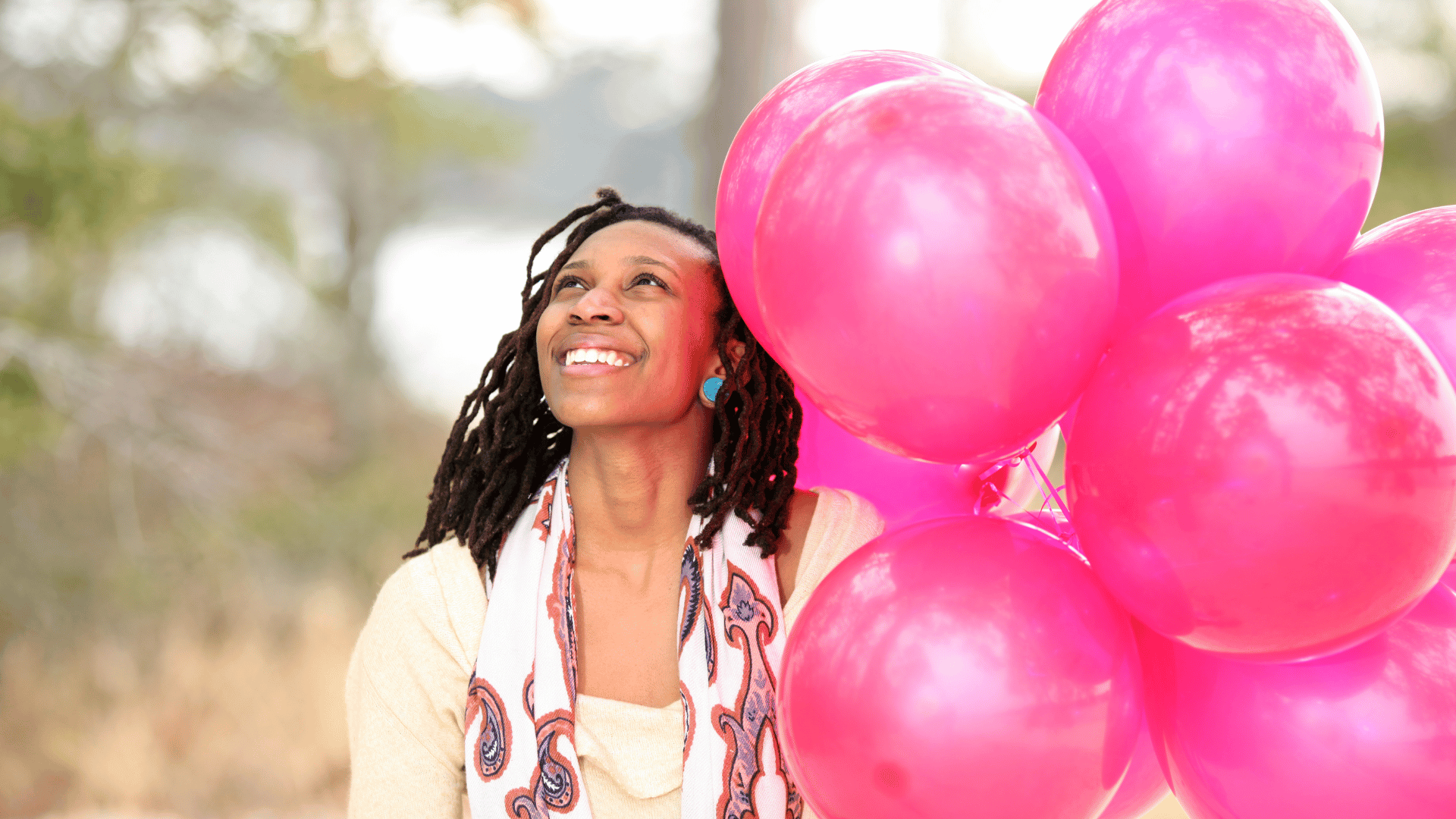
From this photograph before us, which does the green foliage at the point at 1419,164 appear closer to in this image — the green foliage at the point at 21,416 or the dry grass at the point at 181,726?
the dry grass at the point at 181,726

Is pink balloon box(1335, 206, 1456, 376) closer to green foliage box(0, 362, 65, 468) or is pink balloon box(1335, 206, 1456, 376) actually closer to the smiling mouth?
the smiling mouth

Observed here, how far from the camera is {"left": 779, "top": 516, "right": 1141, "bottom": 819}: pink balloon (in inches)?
40.7

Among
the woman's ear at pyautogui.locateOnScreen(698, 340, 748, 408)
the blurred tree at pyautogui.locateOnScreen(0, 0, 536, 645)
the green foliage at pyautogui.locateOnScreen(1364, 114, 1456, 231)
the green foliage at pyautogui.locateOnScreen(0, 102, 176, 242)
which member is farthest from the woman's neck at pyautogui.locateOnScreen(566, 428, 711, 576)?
the green foliage at pyautogui.locateOnScreen(1364, 114, 1456, 231)

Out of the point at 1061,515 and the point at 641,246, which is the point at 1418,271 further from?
the point at 641,246

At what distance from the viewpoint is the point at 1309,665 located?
1052 mm

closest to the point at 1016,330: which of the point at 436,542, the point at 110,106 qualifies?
the point at 436,542

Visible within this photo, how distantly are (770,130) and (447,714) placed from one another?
3.81 feet

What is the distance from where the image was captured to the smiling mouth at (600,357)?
1.85 m

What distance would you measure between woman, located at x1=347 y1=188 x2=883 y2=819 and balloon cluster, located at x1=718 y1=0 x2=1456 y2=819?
2.28ft

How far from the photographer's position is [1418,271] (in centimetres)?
117

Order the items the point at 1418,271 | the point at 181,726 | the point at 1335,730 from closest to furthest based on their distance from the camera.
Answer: the point at 1335,730, the point at 1418,271, the point at 181,726

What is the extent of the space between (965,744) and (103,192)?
539 cm

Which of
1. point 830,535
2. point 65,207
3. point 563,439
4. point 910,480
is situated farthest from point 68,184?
point 910,480

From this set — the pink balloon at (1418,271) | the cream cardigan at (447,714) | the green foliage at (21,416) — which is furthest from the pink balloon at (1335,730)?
the green foliage at (21,416)
